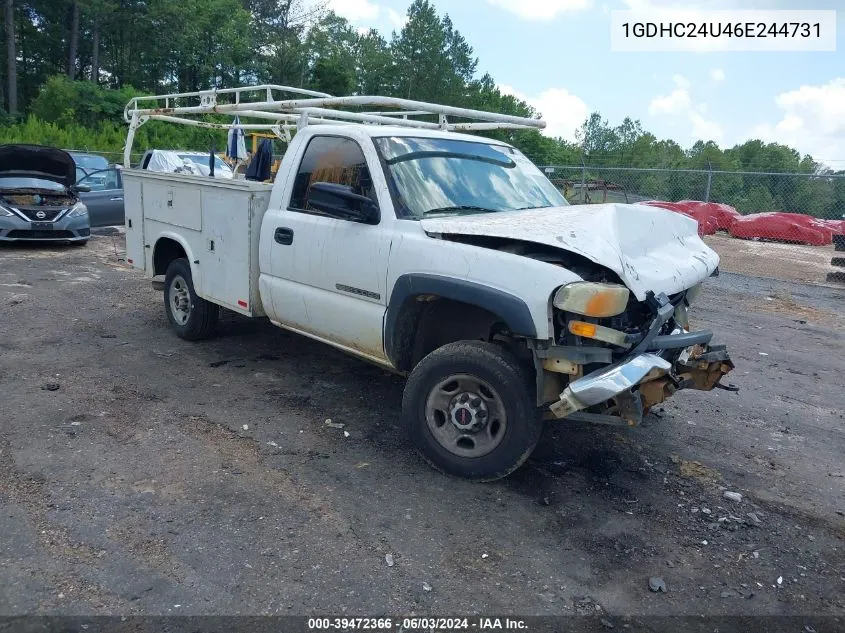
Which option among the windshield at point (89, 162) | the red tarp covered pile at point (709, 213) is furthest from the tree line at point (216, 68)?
the windshield at point (89, 162)

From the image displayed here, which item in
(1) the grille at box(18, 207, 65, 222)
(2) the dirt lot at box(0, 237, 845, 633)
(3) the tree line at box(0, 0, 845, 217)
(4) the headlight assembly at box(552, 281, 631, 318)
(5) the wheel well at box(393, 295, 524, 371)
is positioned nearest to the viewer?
(2) the dirt lot at box(0, 237, 845, 633)

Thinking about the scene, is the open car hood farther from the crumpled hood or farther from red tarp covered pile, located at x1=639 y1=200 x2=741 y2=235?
red tarp covered pile, located at x1=639 y1=200 x2=741 y2=235

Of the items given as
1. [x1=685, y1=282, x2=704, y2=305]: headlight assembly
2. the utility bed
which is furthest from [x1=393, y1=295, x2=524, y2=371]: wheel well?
the utility bed

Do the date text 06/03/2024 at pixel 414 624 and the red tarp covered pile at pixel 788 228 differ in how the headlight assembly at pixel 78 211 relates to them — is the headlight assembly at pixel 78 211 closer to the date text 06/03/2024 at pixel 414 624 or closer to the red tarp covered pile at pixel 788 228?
the date text 06/03/2024 at pixel 414 624

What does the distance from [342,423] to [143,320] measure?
3622 mm

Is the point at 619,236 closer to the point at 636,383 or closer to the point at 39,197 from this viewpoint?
the point at 636,383

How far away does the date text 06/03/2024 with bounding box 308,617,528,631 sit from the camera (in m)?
2.78

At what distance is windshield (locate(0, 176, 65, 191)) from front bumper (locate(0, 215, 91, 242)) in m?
0.53

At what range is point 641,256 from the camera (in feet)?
12.7

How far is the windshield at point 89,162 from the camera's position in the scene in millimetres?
13883

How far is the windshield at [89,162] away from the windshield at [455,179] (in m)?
11.3

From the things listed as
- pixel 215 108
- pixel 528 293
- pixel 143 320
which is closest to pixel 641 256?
pixel 528 293

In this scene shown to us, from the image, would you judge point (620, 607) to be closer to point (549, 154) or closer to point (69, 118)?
point (69, 118)

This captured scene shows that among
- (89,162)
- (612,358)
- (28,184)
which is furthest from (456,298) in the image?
(89,162)
